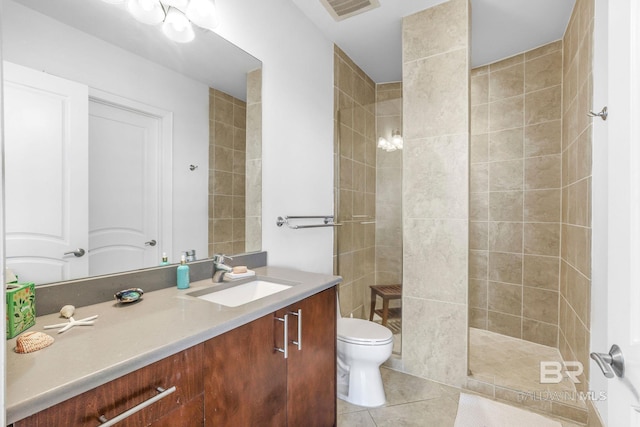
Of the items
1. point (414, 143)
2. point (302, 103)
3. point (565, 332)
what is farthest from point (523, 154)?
point (302, 103)

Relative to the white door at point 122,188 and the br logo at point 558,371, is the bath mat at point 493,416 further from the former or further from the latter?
the white door at point 122,188

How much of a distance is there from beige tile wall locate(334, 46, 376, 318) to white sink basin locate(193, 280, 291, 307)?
115 centimetres

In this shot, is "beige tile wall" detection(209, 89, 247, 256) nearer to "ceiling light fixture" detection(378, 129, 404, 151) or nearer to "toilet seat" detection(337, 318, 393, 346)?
"toilet seat" detection(337, 318, 393, 346)

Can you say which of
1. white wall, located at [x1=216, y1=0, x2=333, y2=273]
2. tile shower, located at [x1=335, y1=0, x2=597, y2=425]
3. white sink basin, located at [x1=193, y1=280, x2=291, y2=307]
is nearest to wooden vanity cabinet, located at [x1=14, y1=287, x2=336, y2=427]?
white sink basin, located at [x1=193, y1=280, x2=291, y2=307]

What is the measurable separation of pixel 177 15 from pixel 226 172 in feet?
2.46

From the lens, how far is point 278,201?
1.93 meters

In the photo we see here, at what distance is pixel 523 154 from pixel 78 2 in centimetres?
314

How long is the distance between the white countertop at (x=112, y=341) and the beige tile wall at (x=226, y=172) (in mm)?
438

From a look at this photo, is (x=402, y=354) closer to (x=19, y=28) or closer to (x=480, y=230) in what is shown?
(x=480, y=230)

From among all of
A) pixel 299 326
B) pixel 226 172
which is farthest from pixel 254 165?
pixel 299 326

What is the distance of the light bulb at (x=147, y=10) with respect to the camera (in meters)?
1.19

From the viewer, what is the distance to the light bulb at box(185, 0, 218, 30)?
1324 mm

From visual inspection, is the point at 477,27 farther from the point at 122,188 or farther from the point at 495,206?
the point at 122,188

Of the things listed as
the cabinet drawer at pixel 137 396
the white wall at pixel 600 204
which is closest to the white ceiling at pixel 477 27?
the white wall at pixel 600 204
